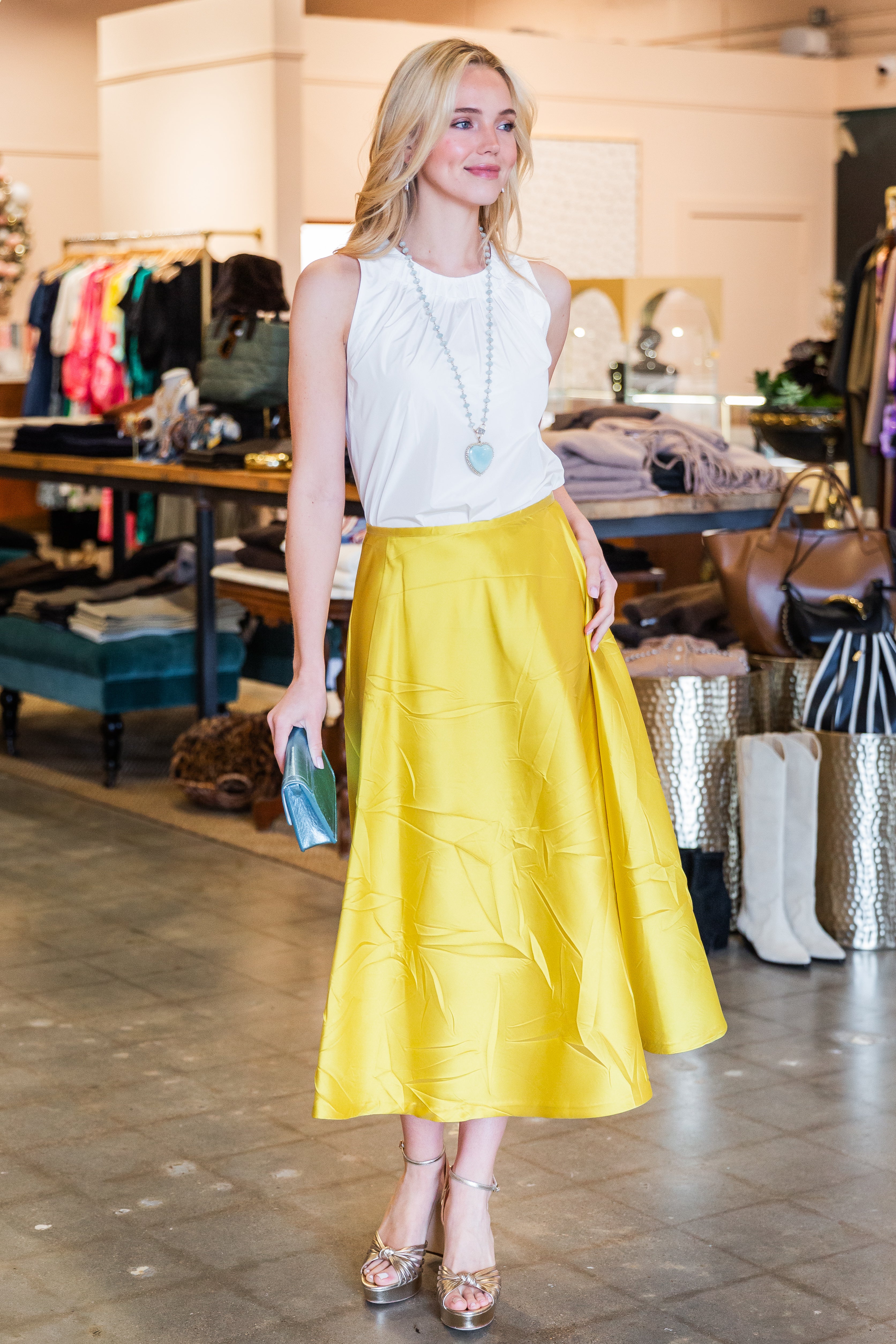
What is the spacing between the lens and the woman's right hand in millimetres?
2020

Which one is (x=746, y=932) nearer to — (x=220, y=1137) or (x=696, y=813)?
(x=696, y=813)

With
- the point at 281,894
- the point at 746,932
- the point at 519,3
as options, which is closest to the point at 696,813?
the point at 746,932

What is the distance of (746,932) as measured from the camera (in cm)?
365

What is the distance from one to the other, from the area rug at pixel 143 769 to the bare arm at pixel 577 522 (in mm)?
1776

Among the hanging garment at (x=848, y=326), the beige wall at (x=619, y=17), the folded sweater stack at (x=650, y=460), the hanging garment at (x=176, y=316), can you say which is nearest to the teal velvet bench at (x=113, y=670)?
the folded sweater stack at (x=650, y=460)

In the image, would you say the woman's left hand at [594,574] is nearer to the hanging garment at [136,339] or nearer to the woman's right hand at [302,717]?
the woman's right hand at [302,717]

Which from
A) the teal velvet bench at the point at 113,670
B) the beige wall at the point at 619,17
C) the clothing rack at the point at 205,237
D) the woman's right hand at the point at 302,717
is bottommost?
the teal velvet bench at the point at 113,670

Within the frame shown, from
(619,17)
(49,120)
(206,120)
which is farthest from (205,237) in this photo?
(619,17)

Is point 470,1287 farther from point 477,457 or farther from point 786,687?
point 786,687

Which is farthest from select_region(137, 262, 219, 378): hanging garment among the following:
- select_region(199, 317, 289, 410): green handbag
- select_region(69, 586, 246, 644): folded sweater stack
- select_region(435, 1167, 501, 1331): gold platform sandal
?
select_region(435, 1167, 501, 1331): gold platform sandal

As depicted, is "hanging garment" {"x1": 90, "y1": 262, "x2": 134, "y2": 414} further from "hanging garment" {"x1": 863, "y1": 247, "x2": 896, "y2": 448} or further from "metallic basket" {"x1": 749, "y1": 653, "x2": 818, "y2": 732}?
"metallic basket" {"x1": 749, "y1": 653, "x2": 818, "y2": 732}

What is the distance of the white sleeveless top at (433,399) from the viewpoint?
2018mm

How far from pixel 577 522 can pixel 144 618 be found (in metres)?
3.11

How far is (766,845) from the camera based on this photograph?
11.8ft
